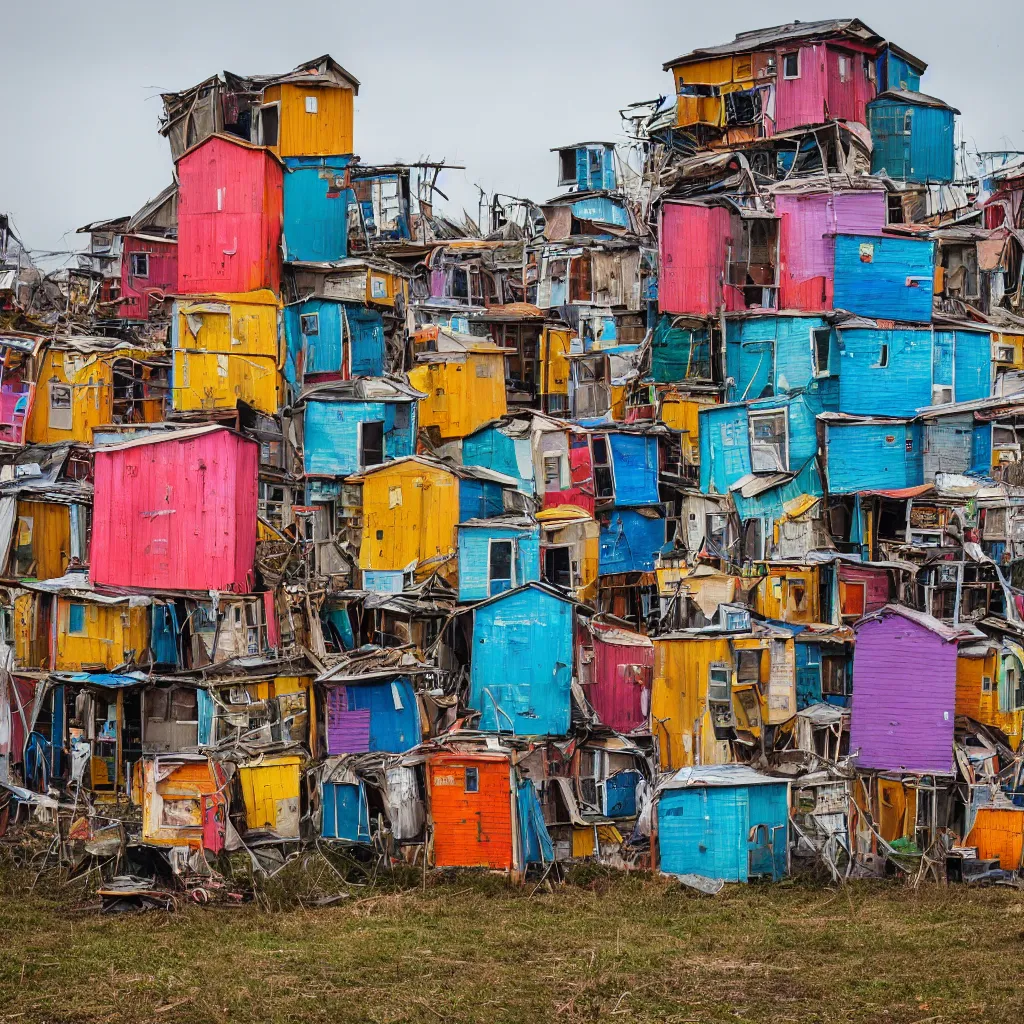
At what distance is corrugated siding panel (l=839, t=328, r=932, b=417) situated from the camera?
44.3 metres

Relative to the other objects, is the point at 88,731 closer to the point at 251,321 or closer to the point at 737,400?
the point at 251,321

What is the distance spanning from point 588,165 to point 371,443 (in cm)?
2447

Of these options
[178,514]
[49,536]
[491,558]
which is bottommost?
[491,558]

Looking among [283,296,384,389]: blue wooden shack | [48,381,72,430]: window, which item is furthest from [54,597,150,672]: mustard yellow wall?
[283,296,384,389]: blue wooden shack

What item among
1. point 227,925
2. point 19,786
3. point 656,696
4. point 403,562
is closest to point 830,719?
point 656,696

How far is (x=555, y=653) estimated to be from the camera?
3475 cm

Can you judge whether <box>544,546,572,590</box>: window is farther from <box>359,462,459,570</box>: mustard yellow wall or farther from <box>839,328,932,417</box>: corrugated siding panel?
<box>839,328,932,417</box>: corrugated siding panel

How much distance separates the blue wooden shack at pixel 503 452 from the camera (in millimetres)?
43125

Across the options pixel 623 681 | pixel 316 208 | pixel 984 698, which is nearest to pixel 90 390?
pixel 316 208

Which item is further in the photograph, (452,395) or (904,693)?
(452,395)

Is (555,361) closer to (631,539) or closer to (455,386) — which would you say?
(455,386)

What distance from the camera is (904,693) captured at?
3312 centimetres

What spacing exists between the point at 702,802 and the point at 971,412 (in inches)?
648

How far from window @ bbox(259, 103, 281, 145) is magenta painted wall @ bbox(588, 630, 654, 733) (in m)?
21.3
